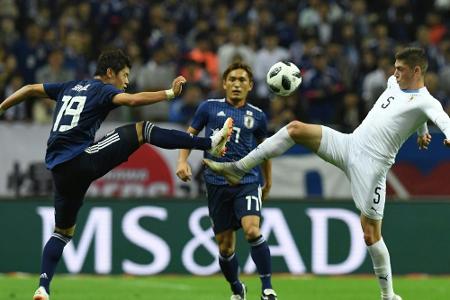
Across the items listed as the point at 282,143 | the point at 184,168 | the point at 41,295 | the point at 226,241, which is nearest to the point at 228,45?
the point at 226,241

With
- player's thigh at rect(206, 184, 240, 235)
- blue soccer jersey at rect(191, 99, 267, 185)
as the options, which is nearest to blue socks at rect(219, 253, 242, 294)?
player's thigh at rect(206, 184, 240, 235)

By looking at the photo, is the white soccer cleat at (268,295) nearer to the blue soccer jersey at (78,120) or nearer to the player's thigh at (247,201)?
the player's thigh at (247,201)

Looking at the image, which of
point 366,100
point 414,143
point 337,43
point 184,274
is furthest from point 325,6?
point 184,274

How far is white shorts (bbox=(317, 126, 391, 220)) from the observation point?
11.4 metres

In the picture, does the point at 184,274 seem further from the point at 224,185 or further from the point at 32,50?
the point at 32,50

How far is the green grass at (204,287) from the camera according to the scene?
45.1 feet

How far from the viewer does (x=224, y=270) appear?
41.1 feet

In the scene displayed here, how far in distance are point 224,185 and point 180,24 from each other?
35.3 feet

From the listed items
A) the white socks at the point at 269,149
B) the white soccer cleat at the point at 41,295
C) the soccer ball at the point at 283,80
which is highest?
the soccer ball at the point at 283,80

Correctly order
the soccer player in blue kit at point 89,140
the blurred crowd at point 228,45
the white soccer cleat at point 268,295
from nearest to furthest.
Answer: the soccer player in blue kit at point 89,140 < the white soccer cleat at point 268,295 < the blurred crowd at point 228,45

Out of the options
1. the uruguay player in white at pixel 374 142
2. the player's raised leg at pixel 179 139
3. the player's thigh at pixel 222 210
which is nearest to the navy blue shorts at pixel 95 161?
the player's raised leg at pixel 179 139

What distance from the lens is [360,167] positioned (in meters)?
11.4

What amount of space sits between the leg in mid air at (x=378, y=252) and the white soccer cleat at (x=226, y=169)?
132cm

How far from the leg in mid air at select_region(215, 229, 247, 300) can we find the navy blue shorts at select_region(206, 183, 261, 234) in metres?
0.08
